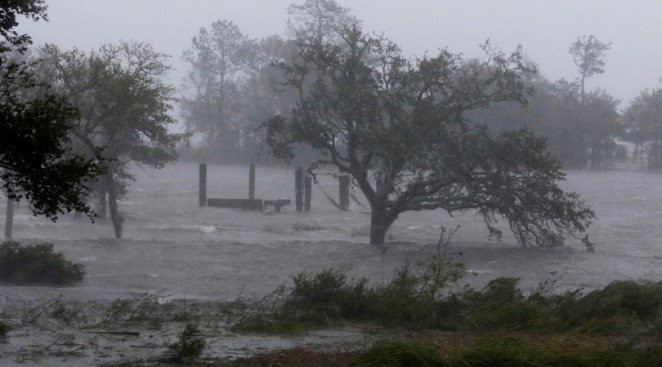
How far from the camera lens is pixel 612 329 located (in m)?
12.4

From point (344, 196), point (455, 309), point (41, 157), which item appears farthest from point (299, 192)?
point (41, 157)

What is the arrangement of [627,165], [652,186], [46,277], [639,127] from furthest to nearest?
1. [627,165]
2. [639,127]
3. [652,186]
4. [46,277]

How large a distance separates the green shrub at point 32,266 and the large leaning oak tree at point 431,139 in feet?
35.0

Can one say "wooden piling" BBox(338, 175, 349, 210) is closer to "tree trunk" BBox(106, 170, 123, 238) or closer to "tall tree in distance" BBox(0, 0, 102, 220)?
"tree trunk" BBox(106, 170, 123, 238)

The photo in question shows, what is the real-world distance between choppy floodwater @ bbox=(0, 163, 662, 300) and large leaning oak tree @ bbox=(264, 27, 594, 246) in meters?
1.61

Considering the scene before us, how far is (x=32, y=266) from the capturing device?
20.9 metres

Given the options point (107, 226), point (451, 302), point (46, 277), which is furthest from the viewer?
point (107, 226)

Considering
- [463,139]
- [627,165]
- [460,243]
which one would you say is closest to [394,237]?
[460,243]

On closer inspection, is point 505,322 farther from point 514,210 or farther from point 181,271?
point 514,210

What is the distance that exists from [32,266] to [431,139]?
43.5 ft

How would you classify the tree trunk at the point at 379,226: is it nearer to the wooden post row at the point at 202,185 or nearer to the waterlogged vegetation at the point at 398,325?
the waterlogged vegetation at the point at 398,325

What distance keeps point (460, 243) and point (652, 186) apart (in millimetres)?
37775

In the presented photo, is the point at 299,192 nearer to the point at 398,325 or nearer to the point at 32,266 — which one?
the point at 32,266

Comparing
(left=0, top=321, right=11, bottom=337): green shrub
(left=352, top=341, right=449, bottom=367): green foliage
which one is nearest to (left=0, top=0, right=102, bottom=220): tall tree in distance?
(left=352, top=341, right=449, bottom=367): green foliage
